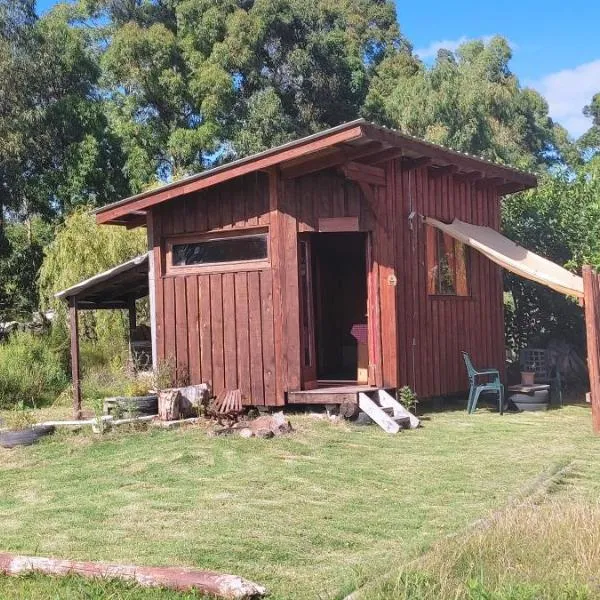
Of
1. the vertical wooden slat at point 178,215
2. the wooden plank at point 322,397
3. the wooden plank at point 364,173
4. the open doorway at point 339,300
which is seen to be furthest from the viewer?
the open doorway at point 339,300

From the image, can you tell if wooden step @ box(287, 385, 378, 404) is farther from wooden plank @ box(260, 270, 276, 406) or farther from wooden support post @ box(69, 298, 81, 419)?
wooden support post @ box(69, 298, 81, 419)

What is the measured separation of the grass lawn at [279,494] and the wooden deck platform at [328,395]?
0.33 meters

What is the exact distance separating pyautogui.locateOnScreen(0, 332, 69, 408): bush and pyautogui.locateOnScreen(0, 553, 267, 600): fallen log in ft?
29.9

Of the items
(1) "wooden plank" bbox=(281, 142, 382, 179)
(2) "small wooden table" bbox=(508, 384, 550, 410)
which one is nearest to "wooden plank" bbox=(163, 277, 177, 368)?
(1) "wooden plank" bbox=(281, 142, 382, 179)

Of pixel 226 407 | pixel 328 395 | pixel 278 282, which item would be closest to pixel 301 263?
pixel 278 282

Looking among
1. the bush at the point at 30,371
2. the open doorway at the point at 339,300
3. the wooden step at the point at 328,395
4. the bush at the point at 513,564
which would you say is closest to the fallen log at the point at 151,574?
the bush at the point at 513,564

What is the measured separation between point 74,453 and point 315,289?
20.1 feet

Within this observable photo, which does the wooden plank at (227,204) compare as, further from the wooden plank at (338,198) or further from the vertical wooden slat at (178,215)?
the wooden plank at (338,198)

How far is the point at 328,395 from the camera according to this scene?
10.5 meters

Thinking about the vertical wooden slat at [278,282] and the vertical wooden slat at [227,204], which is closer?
the vertical wooden slat at [278,282]

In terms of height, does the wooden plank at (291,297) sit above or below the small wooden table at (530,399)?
above

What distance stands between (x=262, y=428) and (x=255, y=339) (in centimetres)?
181

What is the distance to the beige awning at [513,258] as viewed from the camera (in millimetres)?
10258

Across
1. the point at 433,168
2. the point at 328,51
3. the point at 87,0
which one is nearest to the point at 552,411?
the point at 433,168
